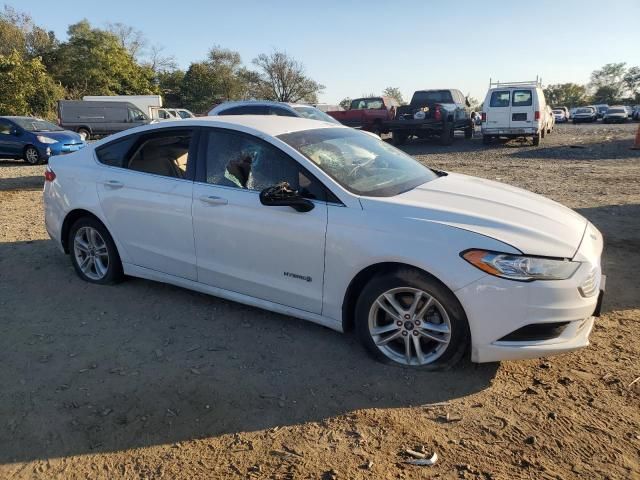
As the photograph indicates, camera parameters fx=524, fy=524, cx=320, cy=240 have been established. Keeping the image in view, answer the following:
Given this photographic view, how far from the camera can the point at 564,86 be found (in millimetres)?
99000

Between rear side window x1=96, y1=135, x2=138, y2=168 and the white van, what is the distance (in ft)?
52.9

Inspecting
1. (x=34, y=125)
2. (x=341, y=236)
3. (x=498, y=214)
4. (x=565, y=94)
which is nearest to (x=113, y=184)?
(x=341, y=236)

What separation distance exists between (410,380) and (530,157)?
13.6m

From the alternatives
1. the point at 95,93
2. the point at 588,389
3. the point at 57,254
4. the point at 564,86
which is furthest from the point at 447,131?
the point at 564,86

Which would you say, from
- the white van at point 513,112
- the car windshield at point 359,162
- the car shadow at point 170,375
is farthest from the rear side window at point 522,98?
the car shadow at point 170,375

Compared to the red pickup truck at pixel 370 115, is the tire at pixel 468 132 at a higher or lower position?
lower

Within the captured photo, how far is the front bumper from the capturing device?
2990mm

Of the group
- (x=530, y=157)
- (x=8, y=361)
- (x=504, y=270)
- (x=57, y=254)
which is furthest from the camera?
(x=530, y=157)

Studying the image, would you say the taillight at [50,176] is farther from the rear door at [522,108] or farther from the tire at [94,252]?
the rear door at [522,108]

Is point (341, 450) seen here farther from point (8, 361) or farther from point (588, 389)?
point (8, 361)

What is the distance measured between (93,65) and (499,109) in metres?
41.5

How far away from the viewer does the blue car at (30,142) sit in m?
15.3

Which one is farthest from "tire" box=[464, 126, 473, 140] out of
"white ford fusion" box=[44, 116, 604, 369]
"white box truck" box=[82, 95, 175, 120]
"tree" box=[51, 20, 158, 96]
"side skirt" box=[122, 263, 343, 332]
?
"tree" box=[51, 20, 158, 96]

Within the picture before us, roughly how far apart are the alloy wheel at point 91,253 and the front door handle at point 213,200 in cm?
139
